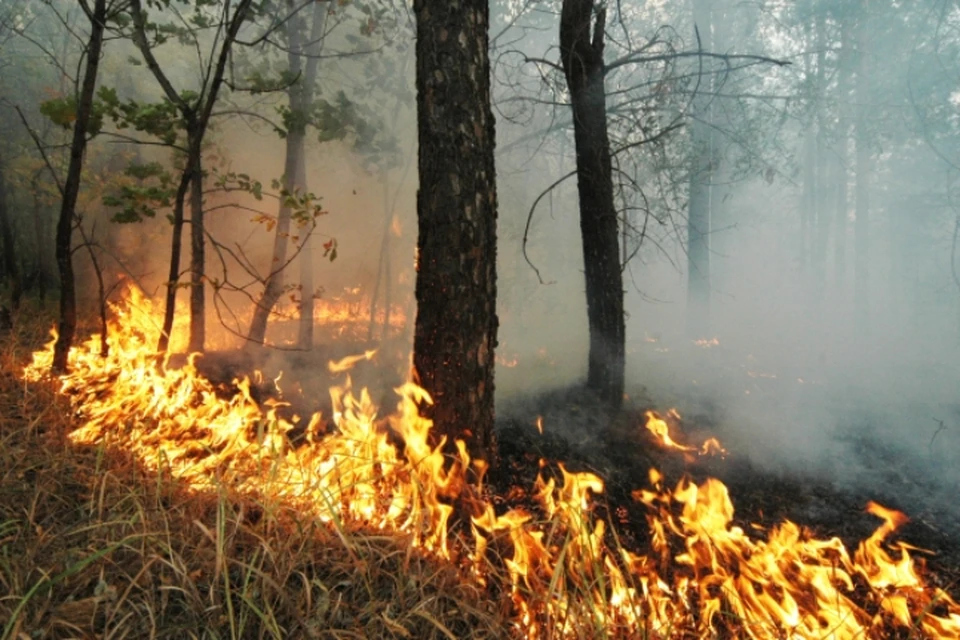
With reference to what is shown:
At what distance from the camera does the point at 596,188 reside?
18.4ft

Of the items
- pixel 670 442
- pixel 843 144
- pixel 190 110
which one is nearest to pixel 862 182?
pixel 843 144

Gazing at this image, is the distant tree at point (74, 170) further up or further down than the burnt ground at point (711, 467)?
further up

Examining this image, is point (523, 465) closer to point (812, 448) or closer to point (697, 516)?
point (697, 516)

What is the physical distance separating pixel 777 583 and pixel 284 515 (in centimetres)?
262

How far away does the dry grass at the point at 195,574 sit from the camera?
1957mm

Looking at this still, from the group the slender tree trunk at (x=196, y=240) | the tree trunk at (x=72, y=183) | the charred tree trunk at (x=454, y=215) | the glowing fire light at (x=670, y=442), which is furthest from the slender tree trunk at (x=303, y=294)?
the glowing fire light at (x=670, y=442)

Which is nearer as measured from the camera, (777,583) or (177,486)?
(777,583)

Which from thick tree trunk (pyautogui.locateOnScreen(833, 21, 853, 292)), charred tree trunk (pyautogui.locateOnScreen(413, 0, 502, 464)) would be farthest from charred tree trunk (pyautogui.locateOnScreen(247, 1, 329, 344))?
thick tree trunk (pyautogui.locateOnScreen(833, 21, 853, 292))

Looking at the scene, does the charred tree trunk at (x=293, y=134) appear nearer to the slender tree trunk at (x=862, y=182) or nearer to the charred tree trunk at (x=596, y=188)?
the charred tree trunk at (x=596, y=188)

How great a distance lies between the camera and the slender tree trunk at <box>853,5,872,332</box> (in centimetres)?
1360

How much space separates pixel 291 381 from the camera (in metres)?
6.09

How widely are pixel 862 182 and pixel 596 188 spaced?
63.3ft

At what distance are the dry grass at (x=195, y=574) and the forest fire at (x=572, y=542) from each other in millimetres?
182

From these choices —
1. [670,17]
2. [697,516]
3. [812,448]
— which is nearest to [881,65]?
[670,17]
